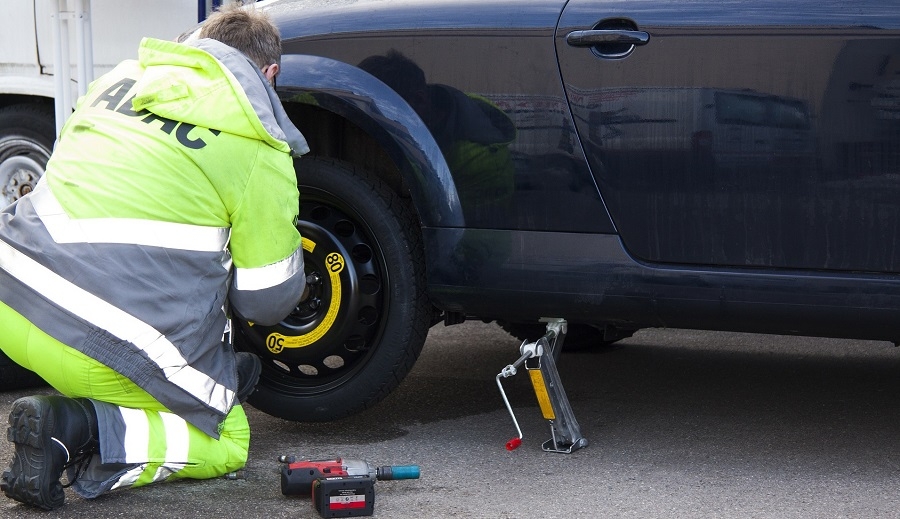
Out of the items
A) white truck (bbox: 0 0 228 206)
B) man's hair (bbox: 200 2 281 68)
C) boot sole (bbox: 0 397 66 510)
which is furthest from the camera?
white truck (bbox: 0 0 228 206)

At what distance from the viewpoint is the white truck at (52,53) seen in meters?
4.79

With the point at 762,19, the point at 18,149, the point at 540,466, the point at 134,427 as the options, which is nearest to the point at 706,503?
the point at 540,466

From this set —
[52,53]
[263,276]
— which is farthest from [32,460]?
[52,53]

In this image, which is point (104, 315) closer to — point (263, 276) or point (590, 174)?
point (263, 276)

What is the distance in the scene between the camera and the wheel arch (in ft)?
10.1

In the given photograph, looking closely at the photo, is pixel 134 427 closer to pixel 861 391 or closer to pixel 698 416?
pixel 698 416

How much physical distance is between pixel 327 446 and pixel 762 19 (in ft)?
5.35

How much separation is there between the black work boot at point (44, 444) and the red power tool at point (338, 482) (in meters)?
0.48

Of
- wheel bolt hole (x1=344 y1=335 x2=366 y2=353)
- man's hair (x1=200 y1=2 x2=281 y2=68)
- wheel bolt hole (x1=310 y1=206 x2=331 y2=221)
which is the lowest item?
wheel bolt hole (x1=344 y1=335 x2=366 y2=353)

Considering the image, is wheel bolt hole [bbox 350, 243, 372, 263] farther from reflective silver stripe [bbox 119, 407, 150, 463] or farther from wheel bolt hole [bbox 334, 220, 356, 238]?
reflective silver stripe [bbox 119, 407, 150, 463]

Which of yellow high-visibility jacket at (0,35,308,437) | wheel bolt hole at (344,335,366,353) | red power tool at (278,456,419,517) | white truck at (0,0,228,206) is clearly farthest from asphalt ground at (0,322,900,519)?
white truck at (0,0,228,206)

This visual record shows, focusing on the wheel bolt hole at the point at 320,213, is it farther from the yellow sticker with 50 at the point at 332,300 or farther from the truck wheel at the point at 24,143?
the truck wheel at the point at 24,143

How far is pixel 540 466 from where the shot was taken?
3084 mm

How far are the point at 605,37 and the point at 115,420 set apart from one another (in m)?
1.50
